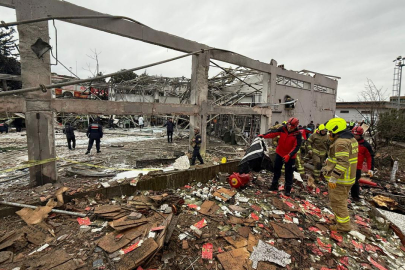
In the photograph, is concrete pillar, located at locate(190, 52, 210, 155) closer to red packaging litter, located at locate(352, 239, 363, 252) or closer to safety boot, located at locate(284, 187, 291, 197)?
safety boot, located at locate(284, 187, 291, 197)

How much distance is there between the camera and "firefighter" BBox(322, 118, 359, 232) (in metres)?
3.16

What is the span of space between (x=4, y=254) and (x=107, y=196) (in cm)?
169

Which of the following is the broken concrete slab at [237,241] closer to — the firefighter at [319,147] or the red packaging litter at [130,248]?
the red packaging litter at [130,248]

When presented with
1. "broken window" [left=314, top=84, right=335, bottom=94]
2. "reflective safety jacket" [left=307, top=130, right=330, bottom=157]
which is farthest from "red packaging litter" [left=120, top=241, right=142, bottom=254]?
"broken window" [left=314, top=84, right=335, bottom=94]

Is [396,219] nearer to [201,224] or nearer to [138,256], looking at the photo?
[201,224]

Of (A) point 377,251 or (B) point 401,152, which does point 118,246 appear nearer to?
(A) point 377,251

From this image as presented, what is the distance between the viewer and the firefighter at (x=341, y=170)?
10.4ft

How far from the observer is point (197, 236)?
8.98ft

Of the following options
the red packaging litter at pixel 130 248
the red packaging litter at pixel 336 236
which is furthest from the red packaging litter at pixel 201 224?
the red packaging litter at pixel 336 236

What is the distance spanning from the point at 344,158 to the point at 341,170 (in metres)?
0.22

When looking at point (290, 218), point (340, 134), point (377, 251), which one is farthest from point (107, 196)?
point (377, 251)

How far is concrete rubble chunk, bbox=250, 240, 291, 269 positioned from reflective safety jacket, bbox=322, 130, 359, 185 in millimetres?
1663

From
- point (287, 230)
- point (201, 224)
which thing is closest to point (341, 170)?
point (287, 230)

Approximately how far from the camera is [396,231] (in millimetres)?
3459
